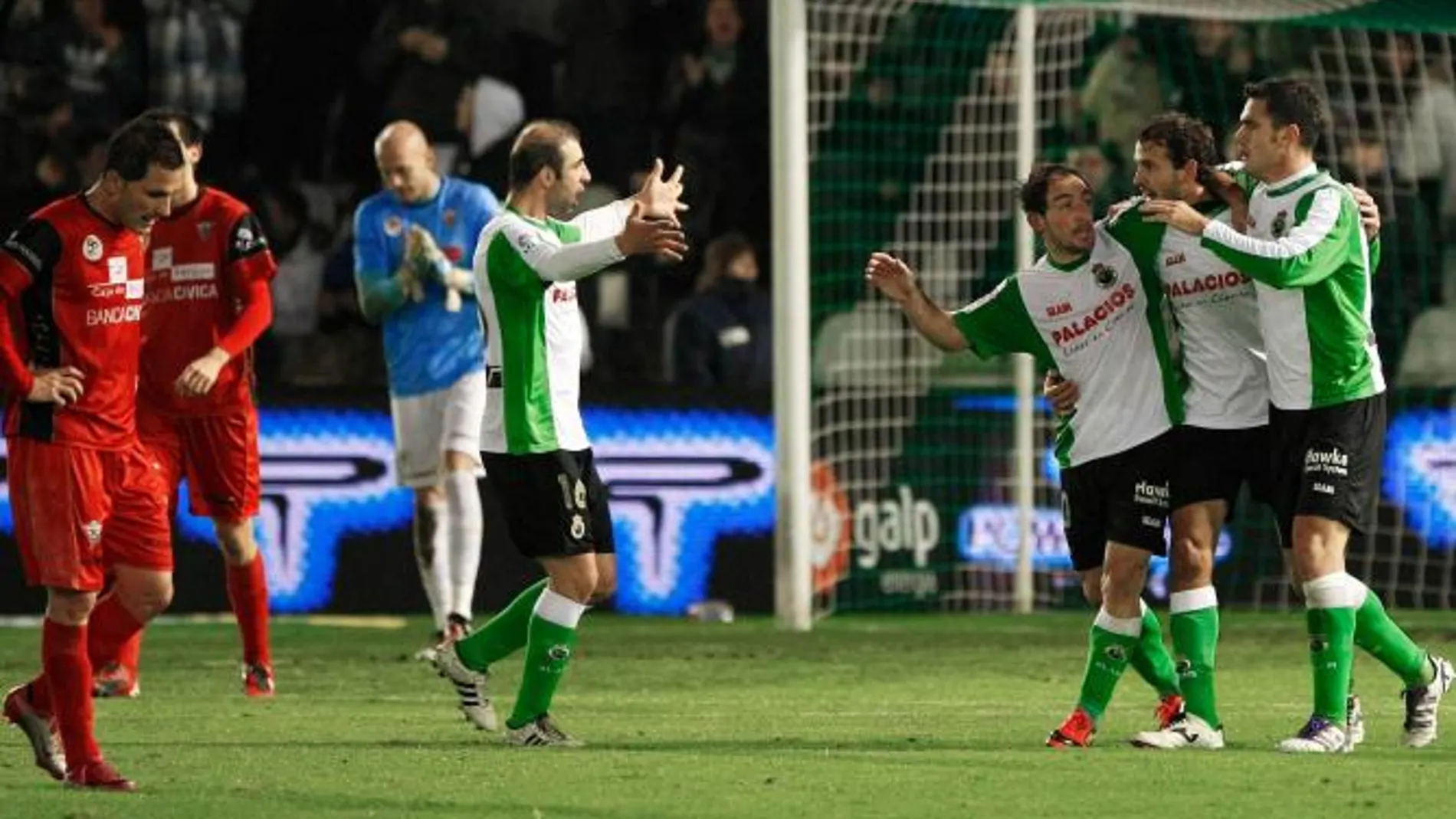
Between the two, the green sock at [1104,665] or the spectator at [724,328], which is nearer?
the green sock at [1104,665]

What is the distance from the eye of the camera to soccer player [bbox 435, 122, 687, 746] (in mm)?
10078

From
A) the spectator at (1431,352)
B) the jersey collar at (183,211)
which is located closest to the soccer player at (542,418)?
the jersey collar at (183,211)

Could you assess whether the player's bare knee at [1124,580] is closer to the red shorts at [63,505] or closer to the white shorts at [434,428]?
the red shorts at [63,505]

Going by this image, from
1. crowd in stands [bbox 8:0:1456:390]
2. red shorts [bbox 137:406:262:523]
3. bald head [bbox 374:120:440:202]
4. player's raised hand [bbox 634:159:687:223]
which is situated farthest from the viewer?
crowd in stands [bbox 8:0:1456:390]

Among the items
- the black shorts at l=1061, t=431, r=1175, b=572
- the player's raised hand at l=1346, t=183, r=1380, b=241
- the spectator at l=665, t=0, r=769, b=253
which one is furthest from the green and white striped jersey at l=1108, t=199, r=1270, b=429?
the spectator at l=665, t=0, r=769, b=253

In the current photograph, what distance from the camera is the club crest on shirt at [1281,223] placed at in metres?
9.76

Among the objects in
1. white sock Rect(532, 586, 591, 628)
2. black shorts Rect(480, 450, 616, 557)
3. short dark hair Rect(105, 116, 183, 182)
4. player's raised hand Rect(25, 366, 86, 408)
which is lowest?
white sock Rect(532, 586, 591, 628)

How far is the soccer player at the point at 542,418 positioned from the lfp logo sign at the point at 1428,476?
7424 millimetres

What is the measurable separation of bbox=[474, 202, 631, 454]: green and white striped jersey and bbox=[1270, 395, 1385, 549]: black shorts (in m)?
2.17

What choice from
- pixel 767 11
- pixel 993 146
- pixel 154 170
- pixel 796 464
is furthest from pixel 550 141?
pixel 767 11

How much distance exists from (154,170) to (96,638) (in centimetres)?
279

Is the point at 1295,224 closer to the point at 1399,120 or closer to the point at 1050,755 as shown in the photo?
the point at 1050,755

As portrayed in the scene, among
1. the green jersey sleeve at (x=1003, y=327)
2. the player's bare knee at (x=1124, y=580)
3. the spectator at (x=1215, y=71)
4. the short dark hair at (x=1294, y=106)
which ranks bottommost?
the player's bare knee at (x=1124, y=580)

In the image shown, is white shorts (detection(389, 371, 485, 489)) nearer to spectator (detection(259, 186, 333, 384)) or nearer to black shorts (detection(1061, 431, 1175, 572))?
spectator (detection(259, 186, 333, 384))
